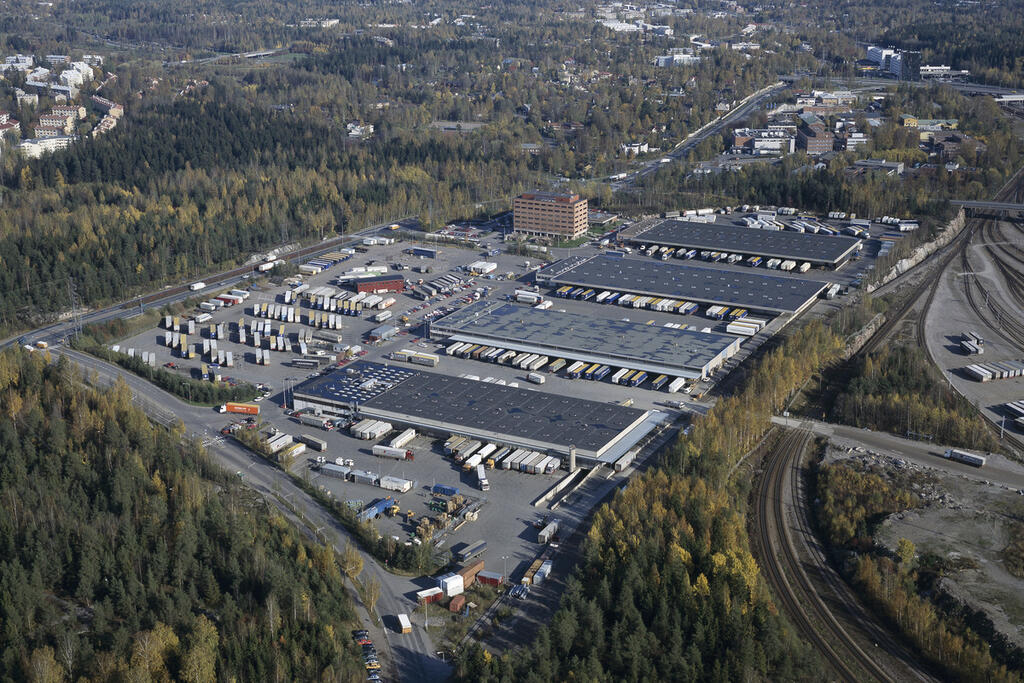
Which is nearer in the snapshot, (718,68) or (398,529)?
(398,529)

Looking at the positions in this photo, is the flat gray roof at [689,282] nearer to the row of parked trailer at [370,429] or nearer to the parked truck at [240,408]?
the row of parked trailer at [370,429]

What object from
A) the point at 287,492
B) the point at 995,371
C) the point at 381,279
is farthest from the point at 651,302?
the point at 287,492

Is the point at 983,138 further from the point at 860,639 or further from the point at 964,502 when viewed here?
the point at 860,639

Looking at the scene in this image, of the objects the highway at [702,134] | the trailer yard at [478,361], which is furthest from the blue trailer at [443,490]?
the highway at [702,134]

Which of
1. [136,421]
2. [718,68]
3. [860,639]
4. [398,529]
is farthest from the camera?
[718,68]

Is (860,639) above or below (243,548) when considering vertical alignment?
below

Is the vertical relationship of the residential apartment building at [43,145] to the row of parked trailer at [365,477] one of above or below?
above

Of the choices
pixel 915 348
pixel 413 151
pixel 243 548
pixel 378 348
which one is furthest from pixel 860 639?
pixel 413 151
